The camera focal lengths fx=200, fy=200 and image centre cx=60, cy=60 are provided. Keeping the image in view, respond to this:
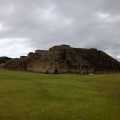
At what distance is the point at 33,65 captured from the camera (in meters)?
43.5

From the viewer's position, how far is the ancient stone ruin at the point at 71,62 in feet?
118

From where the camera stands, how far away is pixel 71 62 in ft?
122

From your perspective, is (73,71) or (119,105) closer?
(119,105)

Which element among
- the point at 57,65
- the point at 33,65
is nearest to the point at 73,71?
the point at 57,65

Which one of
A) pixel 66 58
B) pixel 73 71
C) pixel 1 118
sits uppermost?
pixel 66 58

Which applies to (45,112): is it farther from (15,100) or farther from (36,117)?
(15,100)

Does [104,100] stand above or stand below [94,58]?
below

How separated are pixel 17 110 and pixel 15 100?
6.62 feet

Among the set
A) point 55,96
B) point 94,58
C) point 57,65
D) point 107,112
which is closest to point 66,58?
point 57,65

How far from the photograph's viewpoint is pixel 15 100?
11164mm

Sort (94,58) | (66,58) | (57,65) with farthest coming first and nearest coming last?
(94,58)
(66,58)
(57,65)

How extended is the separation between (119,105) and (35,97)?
16.0 feet

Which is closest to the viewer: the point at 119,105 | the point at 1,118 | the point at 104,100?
the point at 1,118

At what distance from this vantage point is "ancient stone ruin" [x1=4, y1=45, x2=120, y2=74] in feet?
118
